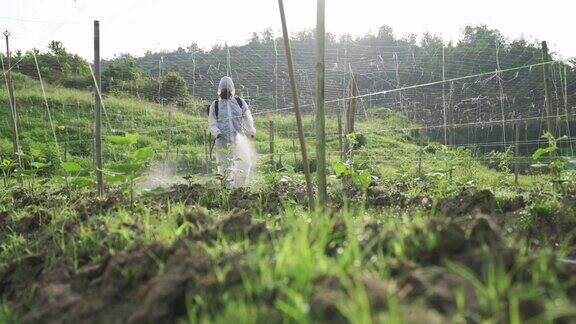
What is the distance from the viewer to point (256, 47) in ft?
86.6

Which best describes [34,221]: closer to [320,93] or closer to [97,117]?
[97,117]

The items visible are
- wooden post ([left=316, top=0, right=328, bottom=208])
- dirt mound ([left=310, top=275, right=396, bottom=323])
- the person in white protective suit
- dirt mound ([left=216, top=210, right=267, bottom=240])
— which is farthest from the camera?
the person in white protective suit

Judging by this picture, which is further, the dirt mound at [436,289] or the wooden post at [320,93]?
the wooden post at [320,93]

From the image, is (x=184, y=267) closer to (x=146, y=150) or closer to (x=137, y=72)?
(x=146, y=150)

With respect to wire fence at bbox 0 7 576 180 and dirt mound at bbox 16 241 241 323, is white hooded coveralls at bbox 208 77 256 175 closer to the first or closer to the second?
dirt mound at bbox 16 241 241 323

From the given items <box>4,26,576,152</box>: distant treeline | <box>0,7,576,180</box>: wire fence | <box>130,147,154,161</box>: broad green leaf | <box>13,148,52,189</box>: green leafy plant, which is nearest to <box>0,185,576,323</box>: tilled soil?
<box>130,147,154,161</box>: broad green leaf

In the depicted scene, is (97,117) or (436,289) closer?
(436,289)

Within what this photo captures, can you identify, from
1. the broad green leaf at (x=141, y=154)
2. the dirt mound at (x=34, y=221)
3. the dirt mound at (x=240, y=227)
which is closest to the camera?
the dirt mound at (x=240, y=227)

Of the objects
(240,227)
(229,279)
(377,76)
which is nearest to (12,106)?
(240,227)

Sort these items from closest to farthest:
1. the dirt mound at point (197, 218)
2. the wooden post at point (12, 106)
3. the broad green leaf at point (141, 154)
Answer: the dirt mound at point (197, 218) < the broad green leaf at point (141, 154) < the wooden post at point (12, 106)

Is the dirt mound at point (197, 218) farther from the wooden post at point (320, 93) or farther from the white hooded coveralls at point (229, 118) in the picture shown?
the white hooded coveralls at point (229, 118)

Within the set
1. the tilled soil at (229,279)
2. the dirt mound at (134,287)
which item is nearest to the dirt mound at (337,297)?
the tilled soil at (229,279)

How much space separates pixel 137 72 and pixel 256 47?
211 inches

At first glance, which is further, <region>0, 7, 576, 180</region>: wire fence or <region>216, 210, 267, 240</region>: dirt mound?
<region>0, 7, 576, 180</region>: wire fence
